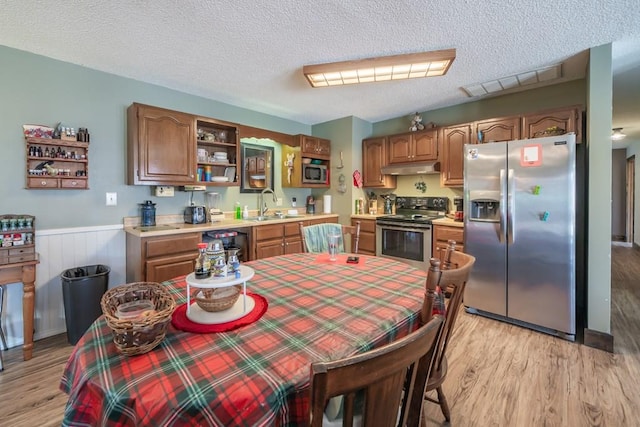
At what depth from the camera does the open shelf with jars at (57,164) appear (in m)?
2.35

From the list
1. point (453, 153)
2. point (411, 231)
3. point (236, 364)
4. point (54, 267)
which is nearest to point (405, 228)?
point (411, 231)

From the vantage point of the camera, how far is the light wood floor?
1597 millimetres

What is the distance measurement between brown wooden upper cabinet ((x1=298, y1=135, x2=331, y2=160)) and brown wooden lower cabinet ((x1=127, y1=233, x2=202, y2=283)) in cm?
202

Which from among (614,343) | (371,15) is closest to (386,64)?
(371,15)

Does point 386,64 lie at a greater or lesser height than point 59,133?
greater

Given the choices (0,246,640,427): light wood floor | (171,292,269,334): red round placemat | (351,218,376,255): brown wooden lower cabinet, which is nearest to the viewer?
(171,292,269,334): red round placemat

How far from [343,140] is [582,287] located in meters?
3.38

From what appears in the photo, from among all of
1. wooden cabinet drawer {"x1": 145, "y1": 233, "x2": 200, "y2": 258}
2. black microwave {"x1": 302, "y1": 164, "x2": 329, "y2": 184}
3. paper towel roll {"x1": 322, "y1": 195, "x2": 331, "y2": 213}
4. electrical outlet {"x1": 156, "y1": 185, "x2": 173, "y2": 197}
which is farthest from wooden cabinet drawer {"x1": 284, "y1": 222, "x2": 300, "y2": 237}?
electrical outlet {"x1": 156, "y1": 185, "x2": 173, "y2": 197}

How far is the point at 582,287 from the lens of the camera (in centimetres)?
287

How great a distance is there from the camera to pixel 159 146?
2.85m

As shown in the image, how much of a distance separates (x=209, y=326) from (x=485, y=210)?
280 centimetres

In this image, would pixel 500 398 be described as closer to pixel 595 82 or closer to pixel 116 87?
pixel 595 82

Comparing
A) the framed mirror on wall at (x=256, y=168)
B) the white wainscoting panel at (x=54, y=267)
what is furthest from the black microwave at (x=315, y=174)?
the white wainscoting panel at (x=54, y=267)

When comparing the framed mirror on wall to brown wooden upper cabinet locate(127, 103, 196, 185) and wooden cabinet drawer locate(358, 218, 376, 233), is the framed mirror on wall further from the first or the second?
wooden cabinet drawer locate(358, 218, 376, 233)
